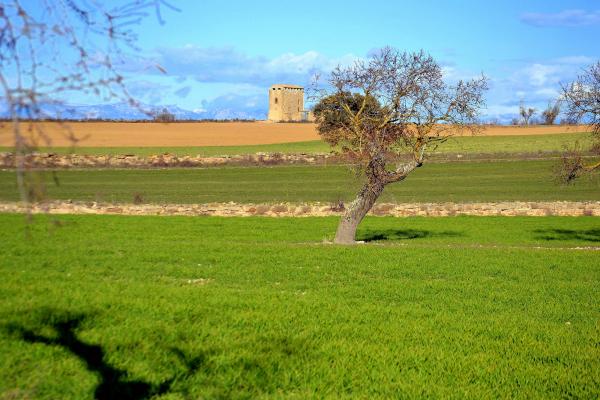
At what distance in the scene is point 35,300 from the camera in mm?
10414

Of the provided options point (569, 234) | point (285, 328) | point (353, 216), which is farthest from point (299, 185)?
point (285, 328)

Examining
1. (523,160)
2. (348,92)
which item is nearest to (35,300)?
(348,92)

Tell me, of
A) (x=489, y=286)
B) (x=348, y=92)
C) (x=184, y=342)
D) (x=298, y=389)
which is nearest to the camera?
(x=298, y=389)

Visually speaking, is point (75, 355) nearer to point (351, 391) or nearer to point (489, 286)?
point (351, 391)

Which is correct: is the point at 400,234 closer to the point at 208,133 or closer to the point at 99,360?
the point at 99,360

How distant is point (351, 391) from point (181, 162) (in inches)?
2939

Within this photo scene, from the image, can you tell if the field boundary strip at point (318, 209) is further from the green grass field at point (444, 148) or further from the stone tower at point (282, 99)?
the stone tower at point (282, 99)

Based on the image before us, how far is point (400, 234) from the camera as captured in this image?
3478 cm

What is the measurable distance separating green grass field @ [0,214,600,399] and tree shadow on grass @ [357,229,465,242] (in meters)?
13.2

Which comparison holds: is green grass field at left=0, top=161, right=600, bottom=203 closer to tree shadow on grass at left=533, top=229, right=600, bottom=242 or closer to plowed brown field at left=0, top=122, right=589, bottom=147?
tree shadow on grass at left=533, top=229, right=600, bottom=242

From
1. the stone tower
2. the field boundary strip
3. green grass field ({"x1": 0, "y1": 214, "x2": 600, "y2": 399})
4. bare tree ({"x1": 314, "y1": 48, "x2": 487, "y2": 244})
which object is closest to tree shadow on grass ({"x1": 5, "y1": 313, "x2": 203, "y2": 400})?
green grass field ({"x1": 0, "y1": 214, "x2": 600, "y2": 399})

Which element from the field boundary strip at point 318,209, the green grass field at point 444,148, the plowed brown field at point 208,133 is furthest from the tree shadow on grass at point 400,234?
the plowed brown field at point 208,133

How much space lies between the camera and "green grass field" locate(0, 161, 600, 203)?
172 feet

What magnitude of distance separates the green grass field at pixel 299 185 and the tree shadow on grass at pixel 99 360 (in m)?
34.2
